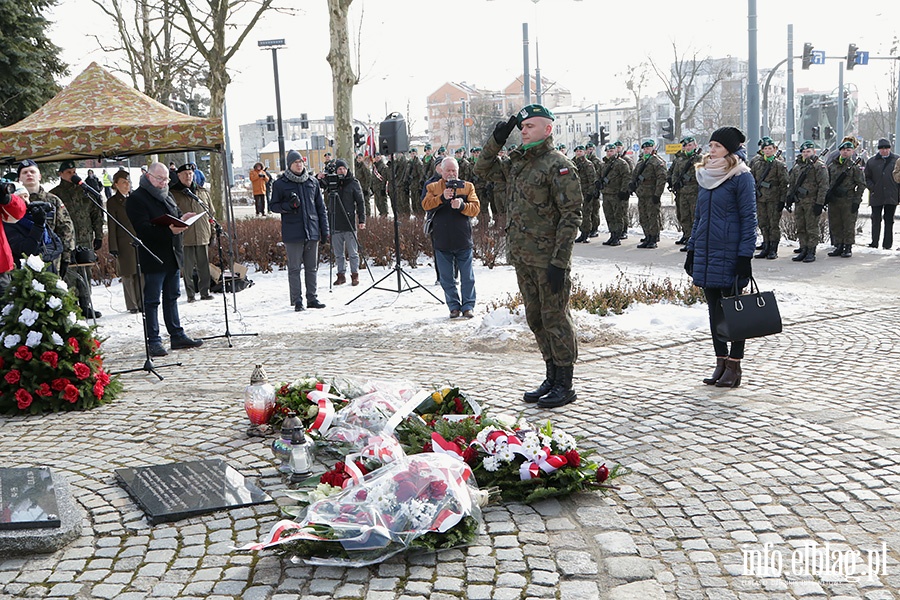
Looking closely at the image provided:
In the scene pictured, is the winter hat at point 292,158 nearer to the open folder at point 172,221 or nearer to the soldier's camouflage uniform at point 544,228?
the open folder at point 172,221

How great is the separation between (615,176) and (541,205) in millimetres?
12880

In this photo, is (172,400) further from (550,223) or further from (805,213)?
(805,213)

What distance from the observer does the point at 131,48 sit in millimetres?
29406

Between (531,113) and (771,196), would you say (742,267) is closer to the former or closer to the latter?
(531,113)

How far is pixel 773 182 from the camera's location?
15.5 meters

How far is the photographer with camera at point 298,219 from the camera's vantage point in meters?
11.6

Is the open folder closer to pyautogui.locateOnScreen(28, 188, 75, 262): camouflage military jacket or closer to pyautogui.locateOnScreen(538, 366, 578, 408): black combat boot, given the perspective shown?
pyautogui.locateOnScreen(28, 188, 75, 262): camouflage military jacket

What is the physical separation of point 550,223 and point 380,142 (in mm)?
6598

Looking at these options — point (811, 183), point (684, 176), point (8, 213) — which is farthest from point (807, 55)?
point (8, 213)

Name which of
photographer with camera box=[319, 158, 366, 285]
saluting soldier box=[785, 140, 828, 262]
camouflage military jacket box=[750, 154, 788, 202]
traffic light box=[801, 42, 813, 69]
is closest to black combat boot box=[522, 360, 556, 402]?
photographer with camera box=[319, 158, 366, 285]

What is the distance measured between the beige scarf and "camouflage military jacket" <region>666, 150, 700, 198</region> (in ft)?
33.1

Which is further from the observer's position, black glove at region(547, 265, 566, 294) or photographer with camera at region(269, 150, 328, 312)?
photographer with camera at region(269, 150, 328, 312)

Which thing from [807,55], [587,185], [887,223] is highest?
[807,55]

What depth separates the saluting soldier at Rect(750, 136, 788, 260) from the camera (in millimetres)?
15430
